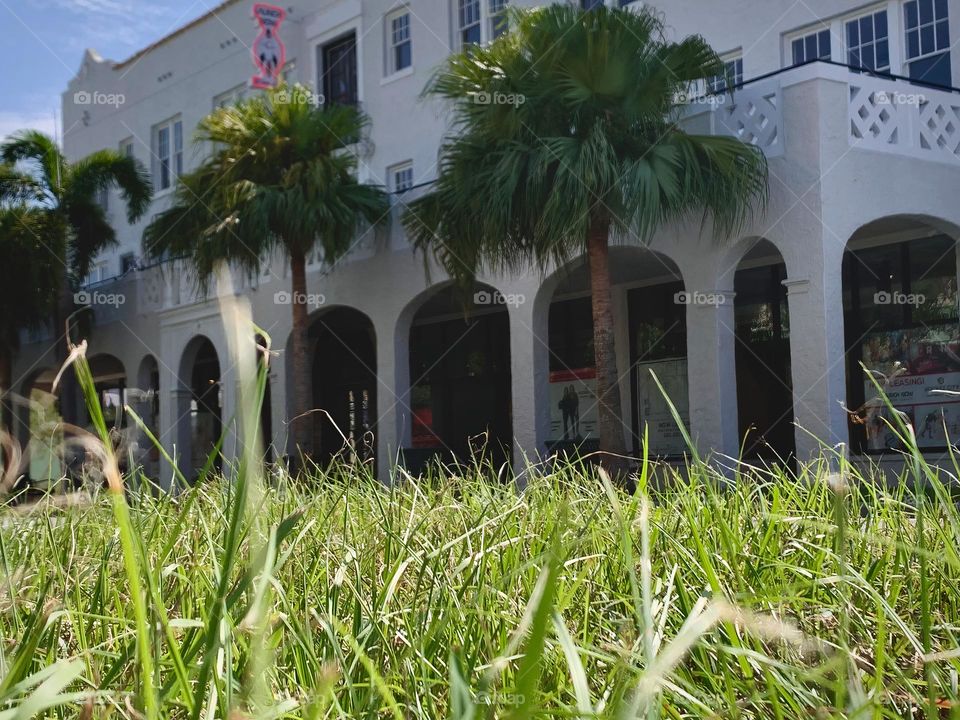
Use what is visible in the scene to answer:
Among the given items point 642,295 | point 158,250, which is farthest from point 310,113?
point 642,295

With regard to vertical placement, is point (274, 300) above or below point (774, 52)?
below

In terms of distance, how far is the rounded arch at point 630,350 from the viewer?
1839 centimetres

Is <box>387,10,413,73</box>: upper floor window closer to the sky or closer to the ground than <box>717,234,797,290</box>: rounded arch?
closer to the sky

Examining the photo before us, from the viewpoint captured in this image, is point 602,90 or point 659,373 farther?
point 659,373

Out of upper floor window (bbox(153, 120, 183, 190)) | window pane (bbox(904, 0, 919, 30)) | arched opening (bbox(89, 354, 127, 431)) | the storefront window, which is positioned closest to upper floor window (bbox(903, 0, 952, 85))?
window pane (bbox(904, 0, 919, 30))

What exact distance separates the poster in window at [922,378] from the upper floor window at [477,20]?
891 cm

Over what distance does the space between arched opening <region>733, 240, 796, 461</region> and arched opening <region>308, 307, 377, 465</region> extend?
8.47 meters

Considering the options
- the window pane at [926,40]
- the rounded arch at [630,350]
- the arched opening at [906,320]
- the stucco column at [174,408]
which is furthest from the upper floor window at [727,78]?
the stucco column at [174,408]

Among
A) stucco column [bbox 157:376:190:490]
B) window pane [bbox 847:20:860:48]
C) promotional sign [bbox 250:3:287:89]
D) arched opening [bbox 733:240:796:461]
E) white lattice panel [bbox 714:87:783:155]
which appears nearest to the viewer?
white lattice panel [bbox 714:87:783:155]

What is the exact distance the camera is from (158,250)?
18469mm

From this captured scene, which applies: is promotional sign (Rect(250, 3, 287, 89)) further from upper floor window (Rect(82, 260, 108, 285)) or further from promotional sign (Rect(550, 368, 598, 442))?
promotional sign (Rect(550, 368, 598, 442))

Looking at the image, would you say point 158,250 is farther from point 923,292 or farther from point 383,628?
point 383,628

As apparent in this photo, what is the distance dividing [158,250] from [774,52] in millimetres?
9871

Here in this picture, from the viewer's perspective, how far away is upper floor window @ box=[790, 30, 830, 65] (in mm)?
15906
